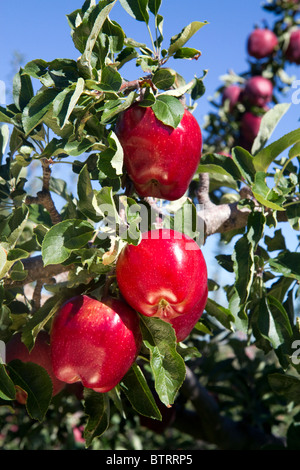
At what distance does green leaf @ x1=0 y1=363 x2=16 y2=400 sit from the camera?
2.63 ft

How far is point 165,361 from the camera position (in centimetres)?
81

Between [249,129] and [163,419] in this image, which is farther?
[249,129]

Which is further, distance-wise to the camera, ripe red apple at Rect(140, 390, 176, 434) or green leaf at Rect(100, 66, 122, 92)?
ripe red apple at Rect(140, 390, 176, 434)

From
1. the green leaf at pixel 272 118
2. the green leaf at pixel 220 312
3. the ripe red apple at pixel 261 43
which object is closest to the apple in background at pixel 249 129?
the ripe red apple at pixel 261 43

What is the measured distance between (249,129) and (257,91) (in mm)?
321

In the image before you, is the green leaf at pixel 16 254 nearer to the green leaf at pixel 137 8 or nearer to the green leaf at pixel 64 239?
the green leaf at pixel 64 239

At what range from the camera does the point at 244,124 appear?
250 centimetres

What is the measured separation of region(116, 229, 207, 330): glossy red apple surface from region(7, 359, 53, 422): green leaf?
21 centimetres

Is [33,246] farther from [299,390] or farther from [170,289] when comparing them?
[299,390]

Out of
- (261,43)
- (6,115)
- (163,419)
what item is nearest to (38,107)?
(6,115)

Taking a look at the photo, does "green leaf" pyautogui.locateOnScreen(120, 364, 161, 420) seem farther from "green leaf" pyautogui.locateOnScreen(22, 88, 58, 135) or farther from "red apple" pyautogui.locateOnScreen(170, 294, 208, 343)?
"green leaf" pyautogui.locateOnScreen(22, 88, 58, 135)

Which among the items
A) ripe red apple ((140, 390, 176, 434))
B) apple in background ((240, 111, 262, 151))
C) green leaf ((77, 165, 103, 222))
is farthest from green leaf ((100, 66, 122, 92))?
apple in background ((240, 111, 262, 151))

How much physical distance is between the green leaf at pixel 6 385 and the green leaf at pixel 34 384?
7 centimetres

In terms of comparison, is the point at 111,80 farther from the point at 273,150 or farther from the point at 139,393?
the point at 139,393
